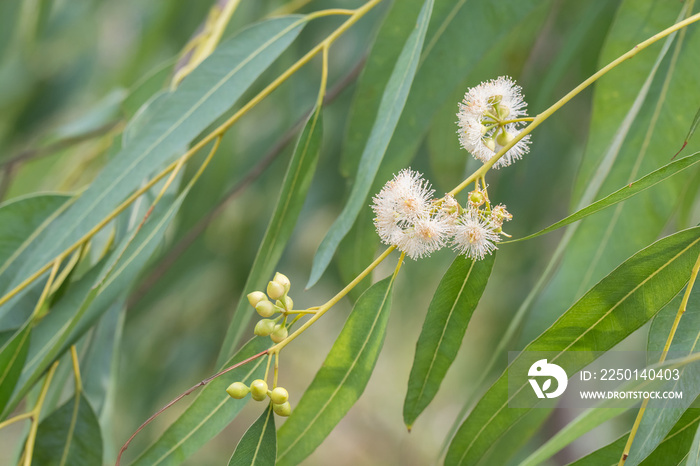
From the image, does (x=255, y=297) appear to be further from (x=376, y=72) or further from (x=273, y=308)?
(x=376, y=72)

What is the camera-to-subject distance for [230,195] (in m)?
1.14

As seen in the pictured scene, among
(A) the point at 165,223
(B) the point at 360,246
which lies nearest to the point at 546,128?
(B) the point at 360,246

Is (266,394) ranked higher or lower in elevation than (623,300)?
lower

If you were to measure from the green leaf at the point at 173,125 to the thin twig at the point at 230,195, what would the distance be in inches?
14.0

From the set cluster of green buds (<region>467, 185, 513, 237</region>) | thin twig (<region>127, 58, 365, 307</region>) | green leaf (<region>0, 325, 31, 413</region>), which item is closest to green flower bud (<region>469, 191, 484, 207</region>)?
cluster of green buds (<region>467, 185, 513, 237</region>)

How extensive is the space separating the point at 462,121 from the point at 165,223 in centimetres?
31

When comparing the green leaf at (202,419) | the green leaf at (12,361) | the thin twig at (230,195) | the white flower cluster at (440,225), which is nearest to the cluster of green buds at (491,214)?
the white flower cluster at (440,225)

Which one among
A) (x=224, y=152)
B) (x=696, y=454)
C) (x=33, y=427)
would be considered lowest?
(x=33, y=427)

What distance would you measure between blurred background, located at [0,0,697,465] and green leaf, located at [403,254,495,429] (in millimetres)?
434

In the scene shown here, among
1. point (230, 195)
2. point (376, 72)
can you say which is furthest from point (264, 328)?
point (230, 195)

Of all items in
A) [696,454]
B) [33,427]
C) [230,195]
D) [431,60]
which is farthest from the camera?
[230,195]

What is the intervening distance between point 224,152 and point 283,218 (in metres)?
0.53

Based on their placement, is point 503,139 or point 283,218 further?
point 283,218

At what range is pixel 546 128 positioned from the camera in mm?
1457
